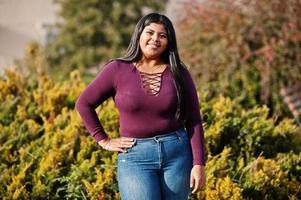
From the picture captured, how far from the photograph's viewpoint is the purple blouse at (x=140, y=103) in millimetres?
3109

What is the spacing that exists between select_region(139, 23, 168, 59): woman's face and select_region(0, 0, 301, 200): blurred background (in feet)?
3.91

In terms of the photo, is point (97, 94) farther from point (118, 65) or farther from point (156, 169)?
point (156, 169)

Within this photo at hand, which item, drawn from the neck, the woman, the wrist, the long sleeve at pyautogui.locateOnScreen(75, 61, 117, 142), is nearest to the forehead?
the woman

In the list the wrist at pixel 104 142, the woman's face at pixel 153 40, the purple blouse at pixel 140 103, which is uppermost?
the woman's face at pixel 153 40

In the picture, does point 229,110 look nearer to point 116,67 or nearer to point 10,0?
point 116,67

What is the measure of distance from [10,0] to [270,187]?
13.4 metres

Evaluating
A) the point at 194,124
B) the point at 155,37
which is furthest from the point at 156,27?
the point at 194,124

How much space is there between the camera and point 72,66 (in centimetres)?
1281

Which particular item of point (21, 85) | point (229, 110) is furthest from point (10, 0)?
point (229, 110)

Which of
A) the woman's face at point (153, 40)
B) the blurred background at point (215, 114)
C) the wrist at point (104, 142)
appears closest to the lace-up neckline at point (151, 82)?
the woman's face at point (153, 40)

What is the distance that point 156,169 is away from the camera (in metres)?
3.10

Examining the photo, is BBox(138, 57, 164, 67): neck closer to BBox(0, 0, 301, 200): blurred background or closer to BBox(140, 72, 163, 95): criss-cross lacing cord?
BBox(140, 72, 163, 95): criss-cross lacing cord

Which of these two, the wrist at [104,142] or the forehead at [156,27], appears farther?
the wrist at [104,142]

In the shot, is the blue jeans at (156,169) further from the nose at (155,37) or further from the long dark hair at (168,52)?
the nose at (155,37)
